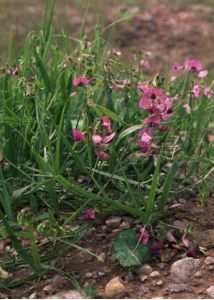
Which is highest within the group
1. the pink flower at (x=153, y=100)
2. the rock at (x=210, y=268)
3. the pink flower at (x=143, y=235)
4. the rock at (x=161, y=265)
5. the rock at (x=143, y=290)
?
the pink flower at (x=153, y=100)

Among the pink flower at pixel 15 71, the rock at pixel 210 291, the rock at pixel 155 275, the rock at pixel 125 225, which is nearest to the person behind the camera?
the rock at pixel 210 291

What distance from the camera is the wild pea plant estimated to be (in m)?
2.00

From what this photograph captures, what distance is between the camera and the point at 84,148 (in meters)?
2.20

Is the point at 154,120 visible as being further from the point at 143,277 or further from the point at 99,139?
the point at 143,277

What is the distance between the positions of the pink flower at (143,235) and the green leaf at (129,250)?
0.02 meters

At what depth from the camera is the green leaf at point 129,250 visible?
1.97 m

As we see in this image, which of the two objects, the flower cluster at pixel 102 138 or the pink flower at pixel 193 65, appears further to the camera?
the pink flower at pixel 193 65

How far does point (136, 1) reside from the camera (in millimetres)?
5684

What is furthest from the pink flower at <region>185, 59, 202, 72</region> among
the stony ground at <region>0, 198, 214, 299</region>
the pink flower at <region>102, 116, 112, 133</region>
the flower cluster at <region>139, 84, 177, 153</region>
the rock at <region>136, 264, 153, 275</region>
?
the rock at <region>136, 264, 153, 275</region>

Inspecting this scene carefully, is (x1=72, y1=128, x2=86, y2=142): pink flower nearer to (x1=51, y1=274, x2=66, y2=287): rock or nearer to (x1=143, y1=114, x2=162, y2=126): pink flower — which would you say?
(x1=143, y1=114, x2=162, y2=126): pink flower

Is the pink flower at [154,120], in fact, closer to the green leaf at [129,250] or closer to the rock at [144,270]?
the green leaf at [129,250]

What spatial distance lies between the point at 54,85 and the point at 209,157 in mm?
639

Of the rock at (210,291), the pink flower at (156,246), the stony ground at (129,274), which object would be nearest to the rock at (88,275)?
the stony ground at (129,274)

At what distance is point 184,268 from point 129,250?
0.59 ft
